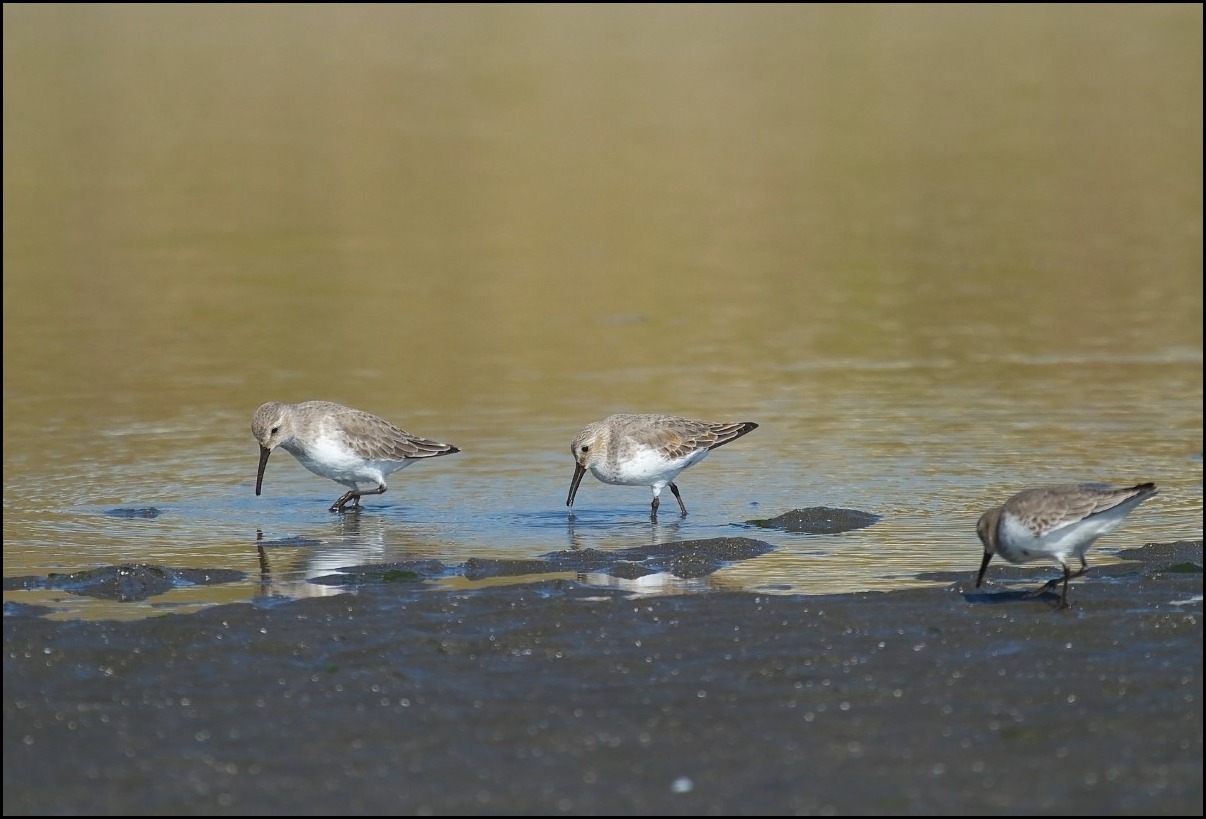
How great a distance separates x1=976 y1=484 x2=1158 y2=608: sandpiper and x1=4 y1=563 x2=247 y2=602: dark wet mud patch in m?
5.20

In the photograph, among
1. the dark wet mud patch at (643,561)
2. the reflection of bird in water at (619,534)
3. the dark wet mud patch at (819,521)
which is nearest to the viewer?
the dark wet mud patch at (643,561)

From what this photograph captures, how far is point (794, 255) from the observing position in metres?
30.1

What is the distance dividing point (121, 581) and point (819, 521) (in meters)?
5.36

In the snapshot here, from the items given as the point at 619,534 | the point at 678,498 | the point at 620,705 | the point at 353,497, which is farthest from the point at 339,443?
the point at 620,705

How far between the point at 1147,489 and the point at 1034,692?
76.5 inches

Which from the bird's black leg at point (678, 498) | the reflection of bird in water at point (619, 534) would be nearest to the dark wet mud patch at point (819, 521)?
the reflection of bird in water at point (619, 534)

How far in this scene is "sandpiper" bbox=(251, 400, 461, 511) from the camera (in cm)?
1492

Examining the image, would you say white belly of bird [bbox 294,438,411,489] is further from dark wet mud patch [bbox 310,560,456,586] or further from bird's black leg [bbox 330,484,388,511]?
dark wet mud patch [bbox 310,560,456,586]

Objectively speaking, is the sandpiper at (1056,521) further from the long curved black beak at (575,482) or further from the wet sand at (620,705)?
the long curved black beak at (575,482)

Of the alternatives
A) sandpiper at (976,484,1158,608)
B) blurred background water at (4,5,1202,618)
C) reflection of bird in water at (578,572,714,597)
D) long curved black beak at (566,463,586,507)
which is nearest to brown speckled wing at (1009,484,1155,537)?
sandpiper at (976,484,1158,608)

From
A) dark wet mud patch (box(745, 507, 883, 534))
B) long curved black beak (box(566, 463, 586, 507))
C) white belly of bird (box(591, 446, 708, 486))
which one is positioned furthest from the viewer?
long curved black beak (box(566, 463, 586, 507))

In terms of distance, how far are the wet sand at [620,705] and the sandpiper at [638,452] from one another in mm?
3605

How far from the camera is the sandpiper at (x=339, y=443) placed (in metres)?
14.9

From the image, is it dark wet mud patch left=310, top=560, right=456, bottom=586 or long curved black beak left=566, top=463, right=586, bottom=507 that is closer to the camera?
dark wet mud patch left=310, top=560, right=456, bottom=586
